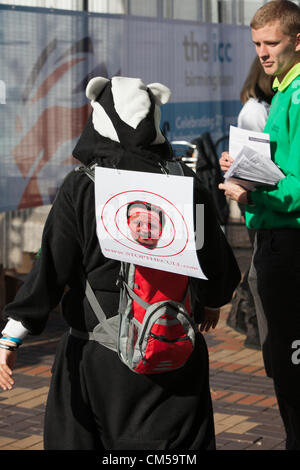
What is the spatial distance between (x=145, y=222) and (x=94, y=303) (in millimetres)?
402

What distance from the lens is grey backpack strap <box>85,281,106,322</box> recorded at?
10.4 ft

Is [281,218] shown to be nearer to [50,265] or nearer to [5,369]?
[50,265]

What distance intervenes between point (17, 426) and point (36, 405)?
42 cm

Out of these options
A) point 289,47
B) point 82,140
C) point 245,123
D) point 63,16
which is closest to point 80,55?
point 63,16

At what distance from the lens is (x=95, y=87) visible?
10.4 feet

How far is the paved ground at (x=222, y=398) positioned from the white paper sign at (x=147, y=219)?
220cm

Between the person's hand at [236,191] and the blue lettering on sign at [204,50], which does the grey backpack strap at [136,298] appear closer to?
the person's hand at [236,191]

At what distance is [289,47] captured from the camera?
13.0 feet

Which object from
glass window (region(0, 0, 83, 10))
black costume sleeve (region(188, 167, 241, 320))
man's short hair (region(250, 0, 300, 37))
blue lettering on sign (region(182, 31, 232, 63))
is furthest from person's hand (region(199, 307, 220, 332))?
blue lettering on sign (region(182, 31, 232, 63))

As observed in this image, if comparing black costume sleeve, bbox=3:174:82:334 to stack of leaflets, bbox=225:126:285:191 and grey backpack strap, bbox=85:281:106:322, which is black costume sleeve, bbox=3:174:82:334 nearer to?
grey backpack strap, bbox=85:281:106:322

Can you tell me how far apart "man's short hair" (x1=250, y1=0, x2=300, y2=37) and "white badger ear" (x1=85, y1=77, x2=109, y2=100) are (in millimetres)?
1057

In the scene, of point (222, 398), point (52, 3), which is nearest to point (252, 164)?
point (222, 398)

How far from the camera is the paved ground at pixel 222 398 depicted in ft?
16.4

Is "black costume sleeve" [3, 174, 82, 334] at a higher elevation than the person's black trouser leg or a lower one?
higher
